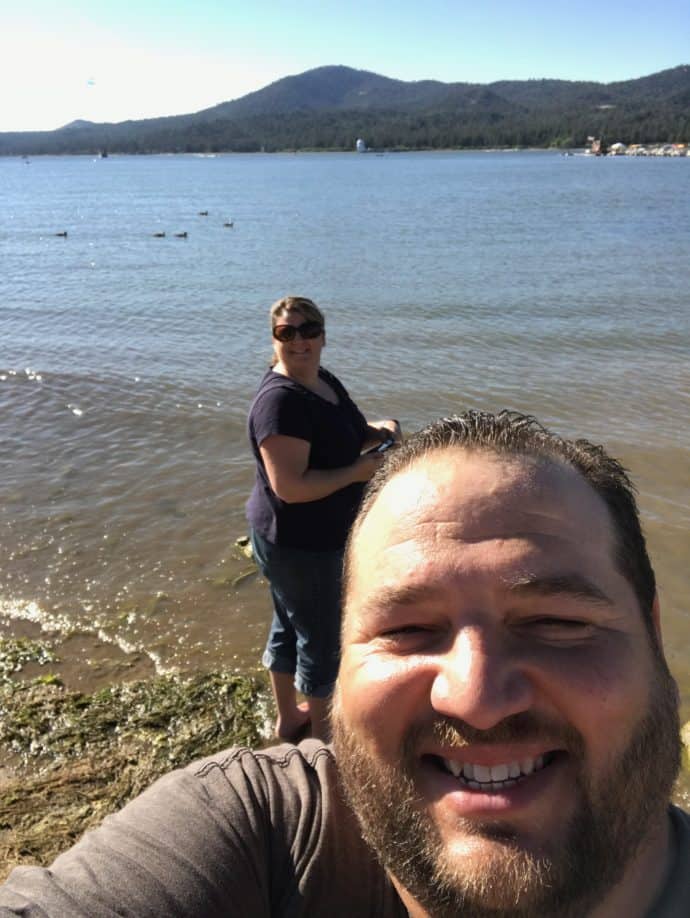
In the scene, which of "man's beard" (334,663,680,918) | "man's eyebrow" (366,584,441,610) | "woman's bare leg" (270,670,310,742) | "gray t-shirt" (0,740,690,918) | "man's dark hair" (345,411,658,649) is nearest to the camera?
"man's beard" (334,663,680,918)

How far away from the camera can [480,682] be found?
4.79 feet

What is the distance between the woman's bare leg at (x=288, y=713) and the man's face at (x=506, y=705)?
8.48 feet

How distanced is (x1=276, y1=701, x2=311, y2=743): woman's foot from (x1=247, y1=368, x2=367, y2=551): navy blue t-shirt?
1386mm

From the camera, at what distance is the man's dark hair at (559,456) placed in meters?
1.74

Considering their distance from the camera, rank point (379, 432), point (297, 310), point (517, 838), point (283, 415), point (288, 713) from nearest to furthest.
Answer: point (517, 838)
point (283, 415)
point (297, 310)
point (379, 432)
point (288, 713)

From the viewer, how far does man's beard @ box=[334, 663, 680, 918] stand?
136cm

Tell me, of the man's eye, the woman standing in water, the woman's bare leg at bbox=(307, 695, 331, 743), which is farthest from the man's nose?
the woman's bare leg at bbox=(307, 695, 331, 743)

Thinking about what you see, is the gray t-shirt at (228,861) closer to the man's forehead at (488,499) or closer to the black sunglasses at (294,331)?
the man's forehead at (488,499)

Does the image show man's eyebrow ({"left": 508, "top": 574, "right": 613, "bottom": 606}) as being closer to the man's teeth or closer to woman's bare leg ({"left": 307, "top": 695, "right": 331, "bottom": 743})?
the man's teeth

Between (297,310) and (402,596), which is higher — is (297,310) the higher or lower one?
the higher one

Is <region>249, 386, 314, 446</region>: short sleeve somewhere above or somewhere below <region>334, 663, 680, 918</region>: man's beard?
above

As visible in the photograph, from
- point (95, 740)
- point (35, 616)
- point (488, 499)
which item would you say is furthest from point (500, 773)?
point (35, 616)

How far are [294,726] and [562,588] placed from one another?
123 inches

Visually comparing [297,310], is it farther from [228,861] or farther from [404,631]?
[228,861]
